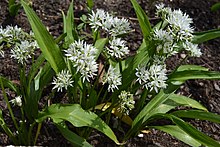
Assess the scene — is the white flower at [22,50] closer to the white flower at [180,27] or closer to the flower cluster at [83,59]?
the flower cluster at [83,59]

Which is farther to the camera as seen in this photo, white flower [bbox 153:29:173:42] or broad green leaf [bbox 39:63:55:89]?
broad green leaf [bbox 39:63:55:89]

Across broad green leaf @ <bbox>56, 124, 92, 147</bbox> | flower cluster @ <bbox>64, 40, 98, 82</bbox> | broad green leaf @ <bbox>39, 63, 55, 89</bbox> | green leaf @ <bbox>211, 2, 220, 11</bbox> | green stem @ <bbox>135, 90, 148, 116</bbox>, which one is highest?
green leaf @ <bbox>211, 2, 220, 11</bbox>

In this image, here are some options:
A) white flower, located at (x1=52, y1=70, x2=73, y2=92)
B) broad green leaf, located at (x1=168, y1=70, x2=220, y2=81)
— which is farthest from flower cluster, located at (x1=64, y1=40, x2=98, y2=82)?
broad green leaf, located at (x1=168, y1=70, x2=220, y2=81)

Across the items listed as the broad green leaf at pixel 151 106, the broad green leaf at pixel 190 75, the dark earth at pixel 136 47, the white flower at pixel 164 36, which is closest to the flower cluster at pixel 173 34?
the white flower at pixel 164 36

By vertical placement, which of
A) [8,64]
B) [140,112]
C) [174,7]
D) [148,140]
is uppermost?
[174,7]

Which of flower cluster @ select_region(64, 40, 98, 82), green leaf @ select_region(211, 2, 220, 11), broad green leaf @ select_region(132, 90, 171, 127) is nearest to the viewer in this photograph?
flower cluster @ select_region(64, 40, 98, 82)

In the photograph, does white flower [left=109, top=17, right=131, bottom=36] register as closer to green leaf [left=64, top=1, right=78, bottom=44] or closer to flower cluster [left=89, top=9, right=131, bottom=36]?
flower cluster [left=89, top=9, right=131, bottom=36]

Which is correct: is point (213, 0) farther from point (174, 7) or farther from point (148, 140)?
point (148, 140)

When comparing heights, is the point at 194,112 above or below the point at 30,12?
below

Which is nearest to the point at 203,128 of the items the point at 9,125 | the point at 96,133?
the point at 96,133
